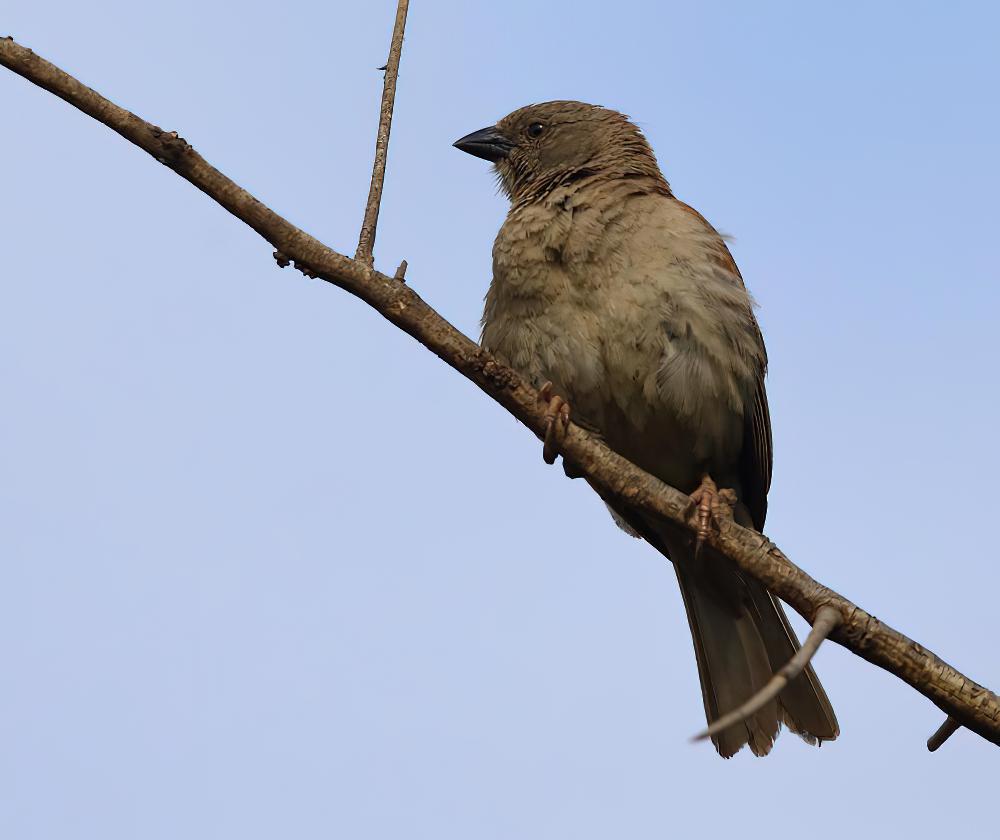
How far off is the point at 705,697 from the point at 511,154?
2.80 meters

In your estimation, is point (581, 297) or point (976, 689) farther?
point (581, 297)

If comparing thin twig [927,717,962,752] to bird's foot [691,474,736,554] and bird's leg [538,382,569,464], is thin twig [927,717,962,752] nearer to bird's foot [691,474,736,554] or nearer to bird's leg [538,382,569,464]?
bird's foot [691,474,736,554]

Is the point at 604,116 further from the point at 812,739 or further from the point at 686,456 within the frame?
the point at 812,739

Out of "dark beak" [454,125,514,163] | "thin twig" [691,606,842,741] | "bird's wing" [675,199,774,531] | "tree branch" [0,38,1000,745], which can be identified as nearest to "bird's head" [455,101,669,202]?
"dark beak" [454,125,514,163]

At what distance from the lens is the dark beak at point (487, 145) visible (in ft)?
20.0

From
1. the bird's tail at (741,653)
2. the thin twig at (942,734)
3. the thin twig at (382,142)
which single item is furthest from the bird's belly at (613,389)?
the thin twig at (942,734)

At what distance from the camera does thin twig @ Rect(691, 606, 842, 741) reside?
7.26 ft

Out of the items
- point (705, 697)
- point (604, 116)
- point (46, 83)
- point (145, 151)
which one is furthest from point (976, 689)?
point (604, 116)

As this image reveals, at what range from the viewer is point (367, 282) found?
3617mm

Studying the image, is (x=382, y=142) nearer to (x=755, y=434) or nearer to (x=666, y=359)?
(x=666, y=359)

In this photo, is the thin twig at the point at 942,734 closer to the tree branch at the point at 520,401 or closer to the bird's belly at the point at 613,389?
the tree branch at the point at 520,401

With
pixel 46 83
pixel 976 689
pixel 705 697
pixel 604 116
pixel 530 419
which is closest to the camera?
pixel 976 689

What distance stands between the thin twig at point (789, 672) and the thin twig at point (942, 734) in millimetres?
423

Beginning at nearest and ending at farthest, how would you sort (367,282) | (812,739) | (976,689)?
(976,689) → (367,282) → (812,739)
